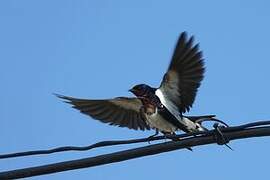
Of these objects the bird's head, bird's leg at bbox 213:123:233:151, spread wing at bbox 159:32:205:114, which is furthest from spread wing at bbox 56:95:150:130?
bird's leg at bbox 213:123:233:151

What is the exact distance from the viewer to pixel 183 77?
21.6ft

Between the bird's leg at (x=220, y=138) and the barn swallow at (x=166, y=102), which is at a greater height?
the barn swallow at (x=166, y=102)

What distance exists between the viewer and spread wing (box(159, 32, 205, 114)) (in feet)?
20.5

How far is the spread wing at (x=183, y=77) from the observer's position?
20.5 ft

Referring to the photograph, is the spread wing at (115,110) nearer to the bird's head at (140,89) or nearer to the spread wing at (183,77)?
the spread wing at (183,77)

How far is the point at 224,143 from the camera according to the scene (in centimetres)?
402

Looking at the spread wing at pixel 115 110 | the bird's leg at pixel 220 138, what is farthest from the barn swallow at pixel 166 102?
the bird's leg at pixel 220 138

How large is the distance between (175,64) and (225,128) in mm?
2468

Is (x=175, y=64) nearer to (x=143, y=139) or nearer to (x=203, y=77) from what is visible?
(x=203, y=77)

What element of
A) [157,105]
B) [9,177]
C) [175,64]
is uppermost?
[175,64]

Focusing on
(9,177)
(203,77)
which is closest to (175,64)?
(203,77)

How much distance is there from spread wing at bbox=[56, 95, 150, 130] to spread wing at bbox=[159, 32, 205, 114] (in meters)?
0.58

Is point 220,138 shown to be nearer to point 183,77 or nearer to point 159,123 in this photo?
point 159,123

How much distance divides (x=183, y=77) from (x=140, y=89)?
0.53 m
